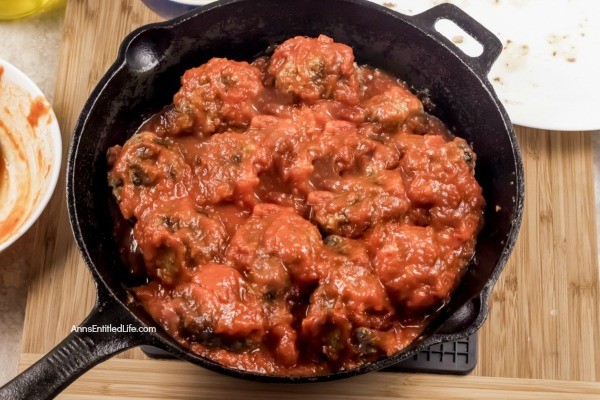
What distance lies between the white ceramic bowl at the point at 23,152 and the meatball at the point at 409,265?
1129mm

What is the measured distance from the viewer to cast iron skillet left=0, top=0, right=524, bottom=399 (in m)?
1.96

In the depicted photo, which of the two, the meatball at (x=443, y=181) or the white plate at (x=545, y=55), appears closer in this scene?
the meatball at (x=443, y=181)

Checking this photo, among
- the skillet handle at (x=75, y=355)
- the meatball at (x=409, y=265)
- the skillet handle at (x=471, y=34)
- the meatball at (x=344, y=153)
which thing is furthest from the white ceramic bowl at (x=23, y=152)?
the skillet handle at (x=471, y=34)

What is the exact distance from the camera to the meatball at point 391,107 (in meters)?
2.17

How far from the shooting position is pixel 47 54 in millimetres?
2865

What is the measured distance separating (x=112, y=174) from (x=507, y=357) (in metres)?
1.44

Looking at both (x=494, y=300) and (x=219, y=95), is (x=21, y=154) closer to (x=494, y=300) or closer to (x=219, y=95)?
(x=219, y=95)

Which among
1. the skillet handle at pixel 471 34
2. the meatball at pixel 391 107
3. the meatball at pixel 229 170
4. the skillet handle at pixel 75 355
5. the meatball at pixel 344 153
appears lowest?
the skillet handle at pixel 75 355

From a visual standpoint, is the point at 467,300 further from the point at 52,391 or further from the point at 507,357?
the point at 52,391

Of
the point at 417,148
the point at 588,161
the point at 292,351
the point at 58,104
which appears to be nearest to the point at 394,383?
the point at 292,351

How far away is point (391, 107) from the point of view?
85.7 inches

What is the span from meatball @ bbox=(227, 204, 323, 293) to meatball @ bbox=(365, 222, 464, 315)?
173mm

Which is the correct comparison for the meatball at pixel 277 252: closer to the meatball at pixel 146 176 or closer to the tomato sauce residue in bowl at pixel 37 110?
the meatball at pixel 146 176

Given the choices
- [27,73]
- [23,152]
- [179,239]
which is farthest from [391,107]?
[27,73]
